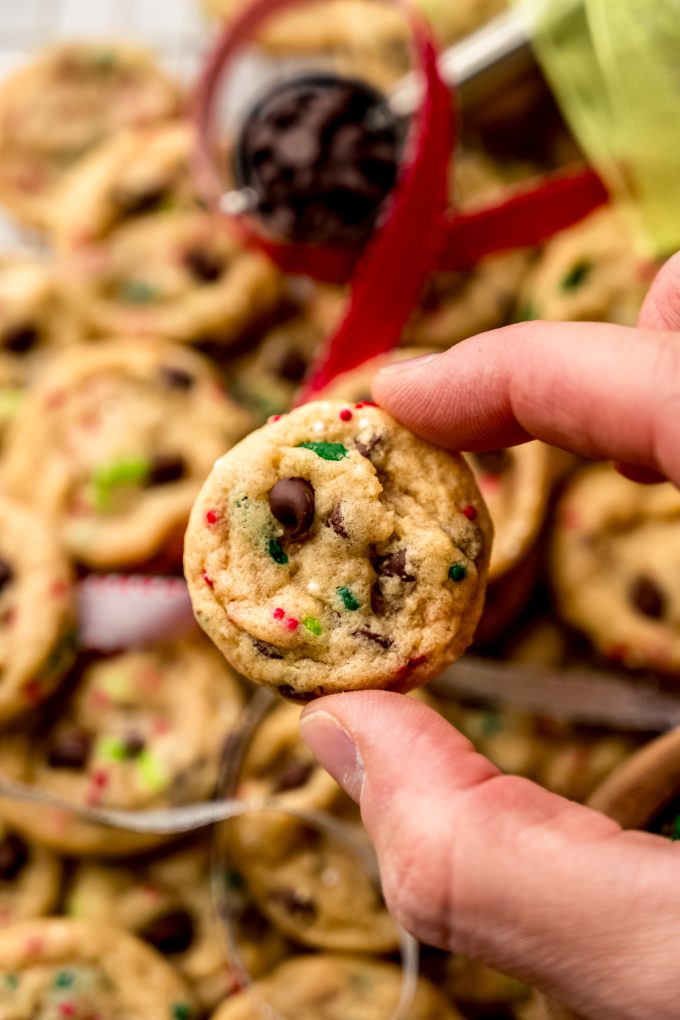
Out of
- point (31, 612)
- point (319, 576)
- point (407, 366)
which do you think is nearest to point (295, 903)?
point (31, 612)

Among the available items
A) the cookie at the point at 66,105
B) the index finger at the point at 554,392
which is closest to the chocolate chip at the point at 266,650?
the index finger at the point at 554,392

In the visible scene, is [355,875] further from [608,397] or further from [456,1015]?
[608,397]

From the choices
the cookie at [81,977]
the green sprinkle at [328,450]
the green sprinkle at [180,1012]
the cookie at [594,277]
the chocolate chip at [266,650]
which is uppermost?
the cookie at [594,277]

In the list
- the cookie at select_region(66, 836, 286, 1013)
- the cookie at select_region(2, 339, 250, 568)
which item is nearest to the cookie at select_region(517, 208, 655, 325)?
the cookie at select_region(2, 339, 250, 568)

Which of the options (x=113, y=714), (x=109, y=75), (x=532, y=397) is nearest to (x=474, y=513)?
(x=532, y=397)

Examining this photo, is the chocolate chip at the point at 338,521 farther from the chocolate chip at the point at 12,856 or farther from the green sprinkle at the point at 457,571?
the chocolate chip at the point at 12,856

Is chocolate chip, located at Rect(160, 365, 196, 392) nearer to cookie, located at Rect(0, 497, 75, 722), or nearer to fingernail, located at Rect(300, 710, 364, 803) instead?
cookie, located at Rect(0, 497, 75, 722)
